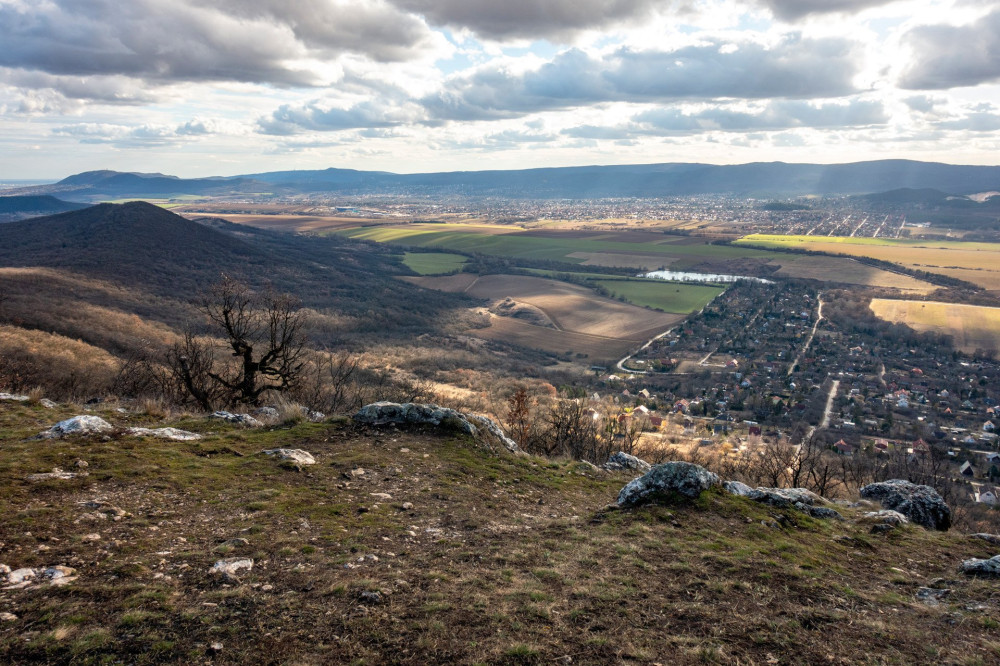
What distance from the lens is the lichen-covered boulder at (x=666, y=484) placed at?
14508 mm

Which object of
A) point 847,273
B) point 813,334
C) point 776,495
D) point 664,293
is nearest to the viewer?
point 776,495

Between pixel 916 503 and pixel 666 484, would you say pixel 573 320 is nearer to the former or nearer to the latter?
pixel 916 503

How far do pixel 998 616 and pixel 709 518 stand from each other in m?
5.59

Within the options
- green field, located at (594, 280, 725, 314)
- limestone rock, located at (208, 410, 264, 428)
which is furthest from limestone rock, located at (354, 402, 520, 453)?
green field, located at (594, 280, 725, 314)

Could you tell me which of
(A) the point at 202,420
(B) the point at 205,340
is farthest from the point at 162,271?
(A) the point at 202,420

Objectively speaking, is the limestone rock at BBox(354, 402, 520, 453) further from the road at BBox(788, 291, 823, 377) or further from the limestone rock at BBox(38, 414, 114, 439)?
the road at BBox(788, 291, 823, 377)

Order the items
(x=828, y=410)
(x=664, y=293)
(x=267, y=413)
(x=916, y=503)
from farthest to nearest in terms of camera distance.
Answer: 1. (x=664, y=293)
2. (x=828, y=410)
3. (x=267, y=413)
4. (x=916, y=503)

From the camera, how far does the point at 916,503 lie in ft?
54.2

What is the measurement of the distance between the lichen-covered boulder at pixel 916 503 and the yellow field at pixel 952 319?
88685mm

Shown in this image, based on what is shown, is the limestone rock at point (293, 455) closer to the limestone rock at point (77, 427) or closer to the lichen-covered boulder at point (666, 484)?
the limestone rock at point (77, 427)

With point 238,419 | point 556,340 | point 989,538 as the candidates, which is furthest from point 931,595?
point 556,340

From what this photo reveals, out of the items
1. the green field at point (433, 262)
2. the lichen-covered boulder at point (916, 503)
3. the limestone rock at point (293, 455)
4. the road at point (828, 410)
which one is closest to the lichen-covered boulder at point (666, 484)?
the lichen-covered boulder at point (916, 503)

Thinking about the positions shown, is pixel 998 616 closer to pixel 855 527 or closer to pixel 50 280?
pixel 855 527

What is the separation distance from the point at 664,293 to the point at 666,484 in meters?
116
